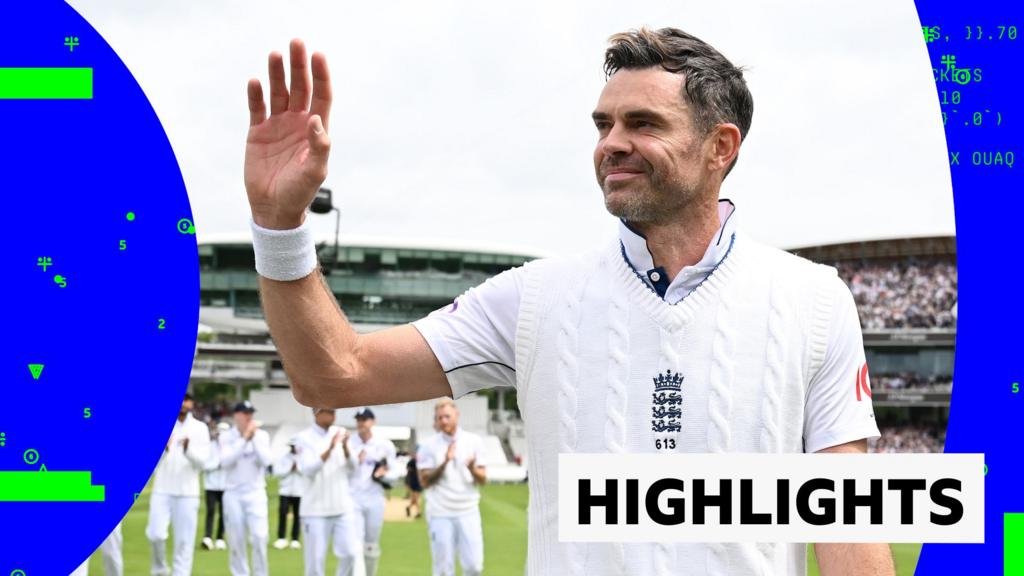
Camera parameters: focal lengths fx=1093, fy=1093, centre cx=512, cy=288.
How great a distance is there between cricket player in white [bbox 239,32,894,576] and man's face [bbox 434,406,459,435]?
899 centimetres

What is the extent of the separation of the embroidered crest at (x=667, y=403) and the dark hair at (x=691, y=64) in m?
0.49

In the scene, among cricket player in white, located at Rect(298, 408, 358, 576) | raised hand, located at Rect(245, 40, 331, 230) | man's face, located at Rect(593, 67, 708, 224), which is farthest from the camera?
cricket player in white, located at Rect(298, 408, 358, 576)

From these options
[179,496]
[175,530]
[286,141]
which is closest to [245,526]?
[179,496]

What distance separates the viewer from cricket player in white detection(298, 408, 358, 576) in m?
11.4

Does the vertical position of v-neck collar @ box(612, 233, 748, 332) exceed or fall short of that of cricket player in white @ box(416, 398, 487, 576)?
it exceeds it

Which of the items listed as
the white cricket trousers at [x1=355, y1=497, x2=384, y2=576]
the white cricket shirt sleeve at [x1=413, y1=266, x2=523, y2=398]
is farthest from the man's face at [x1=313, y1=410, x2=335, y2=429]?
the white cricket shirt sleeve at [x1=413, y1=266, x2=523, y2=398]

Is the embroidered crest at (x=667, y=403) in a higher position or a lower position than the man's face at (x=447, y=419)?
higher

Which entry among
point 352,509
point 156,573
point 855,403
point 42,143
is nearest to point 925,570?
point 855,403

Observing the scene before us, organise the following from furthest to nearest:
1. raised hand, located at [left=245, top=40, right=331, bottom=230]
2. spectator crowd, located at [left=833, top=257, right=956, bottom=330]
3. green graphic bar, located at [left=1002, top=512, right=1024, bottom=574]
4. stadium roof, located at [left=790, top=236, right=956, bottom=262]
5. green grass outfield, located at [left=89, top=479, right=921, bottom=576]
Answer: stadium roof, located at [left=790, top=236, right=956, bottom=262] → spectator crowd, located at [left=833, top=257, right=956, bottom=330] → green grass outfield, located at [left=89, top=479, right=921, bottom=576] → green graphic bar, located at [left=1002, top=512, right=1024, bottom=574] → raised hand, located at [left=245, top=40, right=331, bottom=230]

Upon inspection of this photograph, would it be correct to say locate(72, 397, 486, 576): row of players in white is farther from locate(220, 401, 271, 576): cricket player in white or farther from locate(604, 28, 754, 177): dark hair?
locate(604, 28, 754, 177): dark hair

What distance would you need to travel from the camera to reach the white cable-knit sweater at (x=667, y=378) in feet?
6.85

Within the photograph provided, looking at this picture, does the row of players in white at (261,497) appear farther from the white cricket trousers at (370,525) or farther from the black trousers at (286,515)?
the black trousers at (286,515)

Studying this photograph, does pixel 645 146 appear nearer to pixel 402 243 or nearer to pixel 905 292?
pixel 905 292

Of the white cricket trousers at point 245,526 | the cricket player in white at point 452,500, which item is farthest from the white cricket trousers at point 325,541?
the cricket player in white at point 452,500
